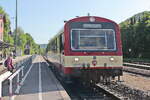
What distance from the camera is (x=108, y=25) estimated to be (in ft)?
39.8

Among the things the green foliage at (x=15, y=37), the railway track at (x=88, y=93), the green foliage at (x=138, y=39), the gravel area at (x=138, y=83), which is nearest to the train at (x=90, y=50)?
the railway track at (x=88, y=93)

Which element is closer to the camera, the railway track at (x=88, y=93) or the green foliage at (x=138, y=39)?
the railway track at (x=88, y=93)

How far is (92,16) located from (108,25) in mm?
805

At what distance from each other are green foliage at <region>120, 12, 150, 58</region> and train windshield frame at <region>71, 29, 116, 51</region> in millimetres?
40028

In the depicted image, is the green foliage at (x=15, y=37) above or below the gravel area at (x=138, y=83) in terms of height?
above

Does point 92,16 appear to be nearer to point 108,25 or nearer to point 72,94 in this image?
point 108,25

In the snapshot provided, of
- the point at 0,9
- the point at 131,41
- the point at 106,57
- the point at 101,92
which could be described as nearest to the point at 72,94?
the point at 101,92

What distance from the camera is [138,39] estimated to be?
176ft

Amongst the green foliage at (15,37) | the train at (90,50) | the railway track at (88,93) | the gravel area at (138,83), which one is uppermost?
the green foliage at (15,37)

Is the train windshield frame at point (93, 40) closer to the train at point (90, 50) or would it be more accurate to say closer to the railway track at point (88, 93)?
the train at point (90, 50)

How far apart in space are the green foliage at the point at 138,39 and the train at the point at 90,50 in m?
40.1

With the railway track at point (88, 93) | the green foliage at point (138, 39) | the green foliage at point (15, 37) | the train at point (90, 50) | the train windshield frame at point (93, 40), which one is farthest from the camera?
the green foliage at point (15, 37)

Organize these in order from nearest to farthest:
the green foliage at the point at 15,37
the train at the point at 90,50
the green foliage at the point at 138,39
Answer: the train at the point at 90,50, the green foliage at the point at 138,39, the green foliage at the point at 15,37

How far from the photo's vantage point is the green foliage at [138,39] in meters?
52.5
